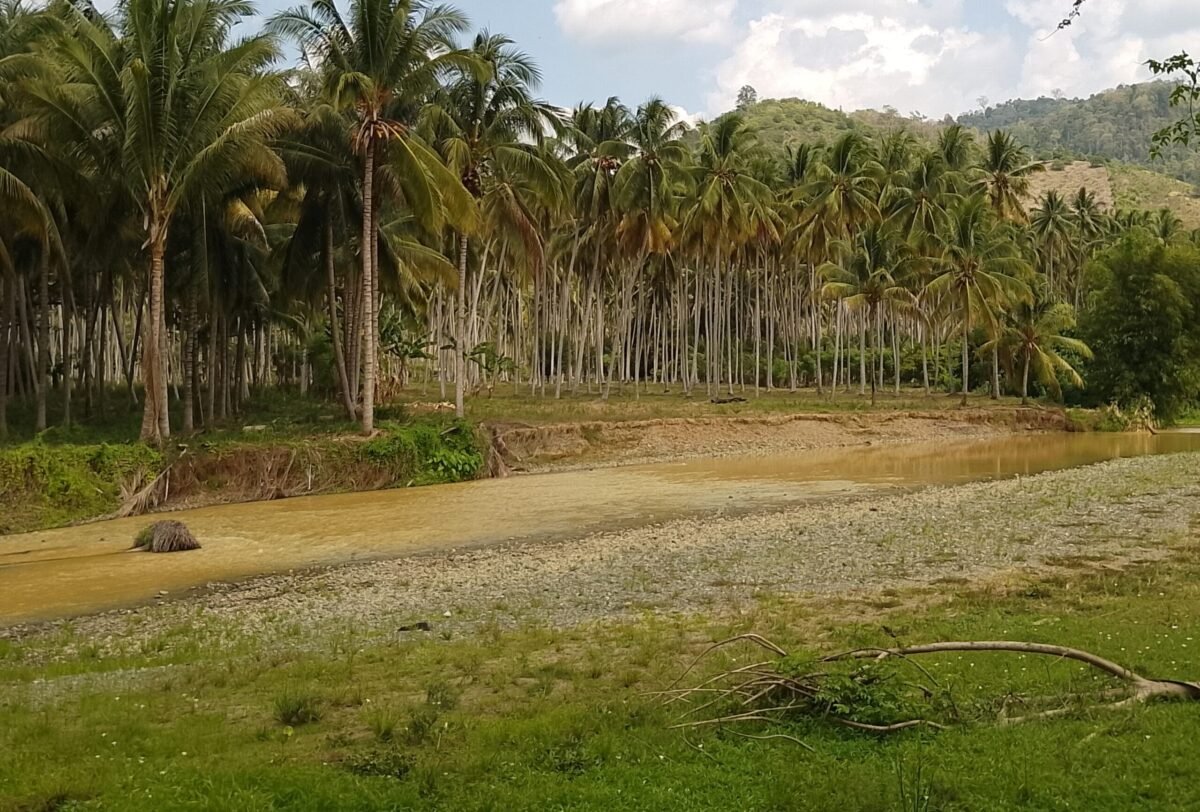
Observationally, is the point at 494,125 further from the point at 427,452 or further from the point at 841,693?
the point at 841,693

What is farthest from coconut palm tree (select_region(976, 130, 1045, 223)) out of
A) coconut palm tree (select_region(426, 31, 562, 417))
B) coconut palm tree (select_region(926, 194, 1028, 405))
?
coconut palm tree (select_region(426, 31, 562, 417))

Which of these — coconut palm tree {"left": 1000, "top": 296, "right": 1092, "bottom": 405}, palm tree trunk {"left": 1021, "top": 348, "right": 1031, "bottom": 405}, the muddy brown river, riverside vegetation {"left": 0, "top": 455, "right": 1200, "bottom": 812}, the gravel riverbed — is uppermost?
coconut palm tree {"left": 1000, "top": 296, "right": 1092, "bottom": 405}

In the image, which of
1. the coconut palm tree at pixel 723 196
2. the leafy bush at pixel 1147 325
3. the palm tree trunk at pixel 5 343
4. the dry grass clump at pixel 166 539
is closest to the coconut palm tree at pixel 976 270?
the leafy bush at pixel 1147 325

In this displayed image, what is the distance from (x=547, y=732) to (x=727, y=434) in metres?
35.0

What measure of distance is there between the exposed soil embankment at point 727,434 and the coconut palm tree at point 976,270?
14.2 ft

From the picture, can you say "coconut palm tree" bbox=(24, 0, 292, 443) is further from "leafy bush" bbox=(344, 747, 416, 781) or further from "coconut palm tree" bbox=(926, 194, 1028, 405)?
"coconut palm tree" bbox=(926, 194, 1028, 405)

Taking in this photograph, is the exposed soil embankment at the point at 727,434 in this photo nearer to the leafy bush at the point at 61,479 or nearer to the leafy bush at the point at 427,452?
the leafy bush at the point at 427,452

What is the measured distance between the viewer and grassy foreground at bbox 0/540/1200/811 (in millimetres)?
5805

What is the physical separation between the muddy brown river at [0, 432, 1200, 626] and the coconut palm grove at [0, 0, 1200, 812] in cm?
20

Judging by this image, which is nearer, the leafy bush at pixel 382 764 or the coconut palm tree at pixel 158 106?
the leafy bush at pixel 382 764

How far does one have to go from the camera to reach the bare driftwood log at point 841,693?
688 centimetres

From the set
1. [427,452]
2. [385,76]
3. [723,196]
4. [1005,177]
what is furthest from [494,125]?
[1005,177]

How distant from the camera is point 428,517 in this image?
23156mm

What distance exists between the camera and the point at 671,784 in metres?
6.02
